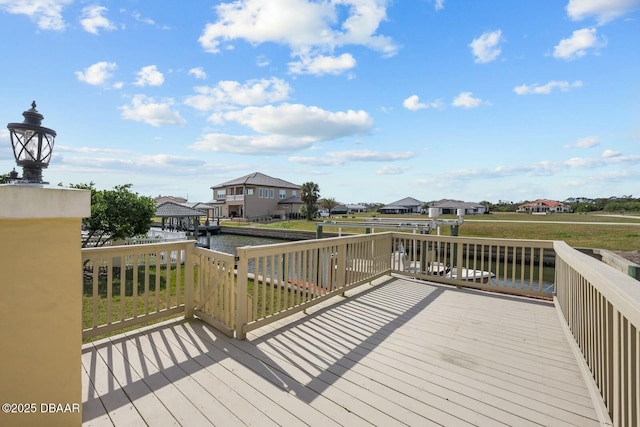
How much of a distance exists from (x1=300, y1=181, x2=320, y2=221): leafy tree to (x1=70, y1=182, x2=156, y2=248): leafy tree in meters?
28.8

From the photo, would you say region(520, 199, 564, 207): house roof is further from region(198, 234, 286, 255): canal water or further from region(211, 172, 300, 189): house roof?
region(198, 234, 286, 255): canal water

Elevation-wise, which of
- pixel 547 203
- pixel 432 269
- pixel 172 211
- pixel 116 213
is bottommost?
pixel 432 269

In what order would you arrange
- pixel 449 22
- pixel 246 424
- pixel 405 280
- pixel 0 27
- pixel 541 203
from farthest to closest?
1. pixel 541 203
2. pixel 449 22
3. pixel 405 280
4. pixel 0 27
5. pixel 246 424

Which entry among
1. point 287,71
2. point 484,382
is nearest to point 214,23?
point 287,71

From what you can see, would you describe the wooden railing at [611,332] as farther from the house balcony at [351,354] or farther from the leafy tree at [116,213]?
the leafy tree at [116,213]

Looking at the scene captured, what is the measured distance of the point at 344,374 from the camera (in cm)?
232

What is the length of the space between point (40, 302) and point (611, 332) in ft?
9.60

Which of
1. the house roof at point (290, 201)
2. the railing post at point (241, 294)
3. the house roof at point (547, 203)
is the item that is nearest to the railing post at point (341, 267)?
the railing post at point (241, 294)

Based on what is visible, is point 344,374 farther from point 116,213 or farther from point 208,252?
point 116,213

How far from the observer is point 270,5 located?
18.7ft

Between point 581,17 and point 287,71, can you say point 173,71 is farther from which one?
point 581,17

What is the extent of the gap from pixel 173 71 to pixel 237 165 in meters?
36.2

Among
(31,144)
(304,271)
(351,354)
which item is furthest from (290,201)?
(31,144)

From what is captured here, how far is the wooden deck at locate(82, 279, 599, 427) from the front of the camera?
1.86m
